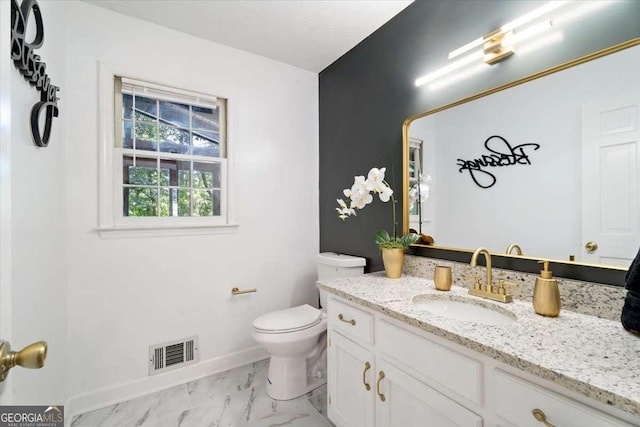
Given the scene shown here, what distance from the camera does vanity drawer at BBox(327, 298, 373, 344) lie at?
1.26m

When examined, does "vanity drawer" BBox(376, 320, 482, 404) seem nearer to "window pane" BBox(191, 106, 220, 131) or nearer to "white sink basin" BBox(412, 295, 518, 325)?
"white sink basin" BBox(412, 295, 518, 325)

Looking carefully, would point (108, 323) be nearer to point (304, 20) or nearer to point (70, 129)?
point (70, 129)

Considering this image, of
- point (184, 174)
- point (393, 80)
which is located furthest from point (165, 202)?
point (393, 80)

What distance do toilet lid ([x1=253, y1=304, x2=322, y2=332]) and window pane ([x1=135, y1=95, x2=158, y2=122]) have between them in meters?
1.58

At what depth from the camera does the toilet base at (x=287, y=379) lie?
1.81m

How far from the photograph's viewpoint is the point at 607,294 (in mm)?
999

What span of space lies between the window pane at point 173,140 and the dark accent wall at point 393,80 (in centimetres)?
116

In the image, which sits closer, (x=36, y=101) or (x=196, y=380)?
(x=36, y=101)

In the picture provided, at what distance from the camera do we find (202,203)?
215 centimetres

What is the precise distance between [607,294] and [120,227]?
2455 mm

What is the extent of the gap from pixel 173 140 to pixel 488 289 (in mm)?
2176

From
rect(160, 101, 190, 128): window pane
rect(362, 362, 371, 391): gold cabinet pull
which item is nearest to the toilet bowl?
rect(362, 362, 371, 391): gold cabinet pull

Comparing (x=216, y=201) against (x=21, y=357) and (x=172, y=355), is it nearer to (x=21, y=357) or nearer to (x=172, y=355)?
(x=172, y=355)

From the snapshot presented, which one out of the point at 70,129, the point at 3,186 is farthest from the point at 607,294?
the point at 70,129
